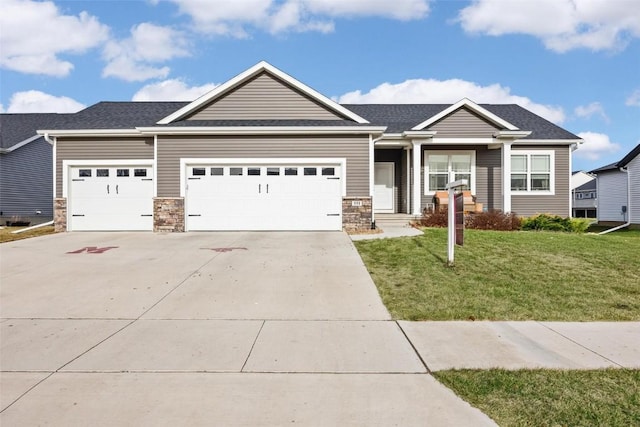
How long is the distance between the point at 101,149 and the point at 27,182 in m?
10.8

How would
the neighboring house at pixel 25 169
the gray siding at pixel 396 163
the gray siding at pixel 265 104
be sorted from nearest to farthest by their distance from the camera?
the gray siding at pixel 265 104 < the gray siding at pixel 396 163 < the neighboring house at pixel 25 169

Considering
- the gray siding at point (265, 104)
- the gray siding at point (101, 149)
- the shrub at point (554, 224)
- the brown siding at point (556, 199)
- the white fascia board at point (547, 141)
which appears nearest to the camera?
the gray siding at point (101, 149)

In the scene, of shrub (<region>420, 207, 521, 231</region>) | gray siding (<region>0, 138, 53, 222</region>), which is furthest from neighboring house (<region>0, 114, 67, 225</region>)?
shrub (<region>420, 207, 521, 231</region>)

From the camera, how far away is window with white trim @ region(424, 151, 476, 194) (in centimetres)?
1820

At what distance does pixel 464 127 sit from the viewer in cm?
1777

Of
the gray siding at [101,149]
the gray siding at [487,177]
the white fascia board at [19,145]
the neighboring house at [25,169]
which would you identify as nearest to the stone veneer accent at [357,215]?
the gray siding at [487,177]

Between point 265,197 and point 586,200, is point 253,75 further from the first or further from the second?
point 586,200

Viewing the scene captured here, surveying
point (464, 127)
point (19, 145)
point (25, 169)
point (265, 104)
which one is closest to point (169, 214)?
point (265, 104)

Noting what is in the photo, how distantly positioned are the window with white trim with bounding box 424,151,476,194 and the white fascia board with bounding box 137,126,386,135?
4223 mm

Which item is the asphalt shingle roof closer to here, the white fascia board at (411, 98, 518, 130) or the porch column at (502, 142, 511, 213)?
the white fascia board at (411, 98, 518, 130)

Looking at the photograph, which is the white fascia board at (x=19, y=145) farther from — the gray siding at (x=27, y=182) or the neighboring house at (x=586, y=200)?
the neighboring house at (x=586, y=200)

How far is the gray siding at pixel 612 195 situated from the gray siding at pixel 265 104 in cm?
1956

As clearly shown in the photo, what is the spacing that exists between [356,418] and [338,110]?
13.6 m

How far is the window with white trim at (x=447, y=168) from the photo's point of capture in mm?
18203
